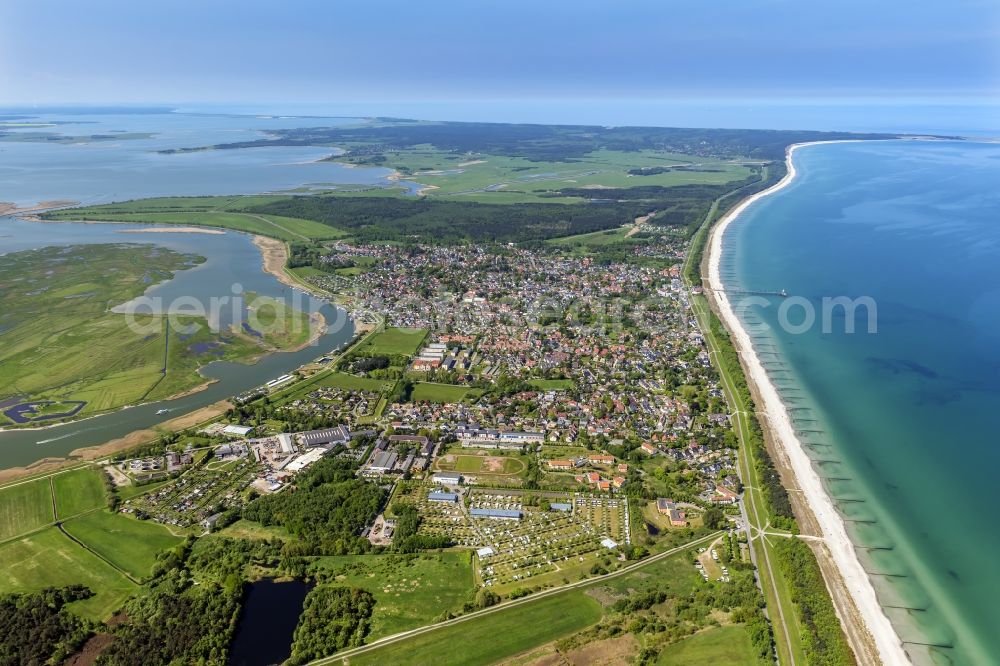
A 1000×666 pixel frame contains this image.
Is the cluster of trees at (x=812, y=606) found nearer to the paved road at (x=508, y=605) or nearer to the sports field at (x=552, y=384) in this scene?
the paved road at (x=508, y=605)

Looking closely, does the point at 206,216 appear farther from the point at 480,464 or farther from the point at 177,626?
the point at 177,626

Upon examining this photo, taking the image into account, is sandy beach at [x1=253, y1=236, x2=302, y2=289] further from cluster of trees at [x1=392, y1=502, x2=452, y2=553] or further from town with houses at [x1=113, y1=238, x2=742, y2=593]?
cluster of trees at [x1=392, y1=502, x2=452, y2=553]

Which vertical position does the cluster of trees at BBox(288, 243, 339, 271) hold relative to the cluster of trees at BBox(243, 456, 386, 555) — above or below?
above

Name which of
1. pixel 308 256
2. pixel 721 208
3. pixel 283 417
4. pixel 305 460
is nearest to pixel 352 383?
pixel 283 417

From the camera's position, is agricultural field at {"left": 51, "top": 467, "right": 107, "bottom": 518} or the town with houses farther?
agricultural field at {"left": 51, "top": 467, "right": 107, "bottom": 518}

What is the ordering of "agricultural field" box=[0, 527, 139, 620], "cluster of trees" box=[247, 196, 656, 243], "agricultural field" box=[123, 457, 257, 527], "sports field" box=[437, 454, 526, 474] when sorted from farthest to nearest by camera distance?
"cluster of trees" box=[247, 196, 656, 243], "sports field" box=[437, 454, 526, 474], "agricultural field" box=[123, 457, 257, 527], "agricultural field" box=[0, 527, 139, 620]

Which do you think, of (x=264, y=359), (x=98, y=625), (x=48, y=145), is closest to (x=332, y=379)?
(x=264, y=359)

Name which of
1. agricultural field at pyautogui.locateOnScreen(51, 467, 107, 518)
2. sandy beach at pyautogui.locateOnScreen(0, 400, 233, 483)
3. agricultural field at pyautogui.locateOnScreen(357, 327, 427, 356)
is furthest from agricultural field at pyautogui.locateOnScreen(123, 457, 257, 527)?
agricultural field at pyautogui.locateOnScreen(357, 327, 427, 356)
